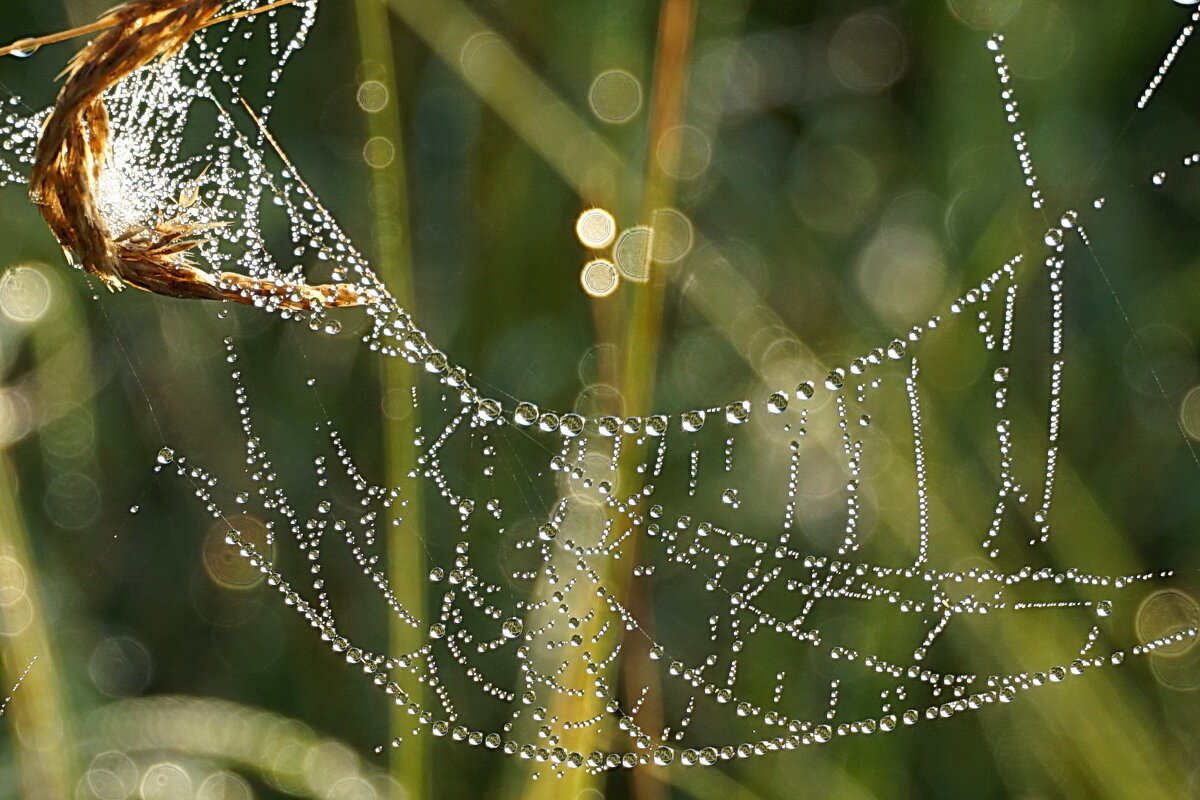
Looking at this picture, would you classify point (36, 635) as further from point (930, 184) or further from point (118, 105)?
point (930, 184)

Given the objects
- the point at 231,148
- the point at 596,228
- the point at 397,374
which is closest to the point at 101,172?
the point at 397,374

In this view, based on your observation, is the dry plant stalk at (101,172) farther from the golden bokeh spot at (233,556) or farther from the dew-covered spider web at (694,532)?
the golden bokeh spot at (233,556)

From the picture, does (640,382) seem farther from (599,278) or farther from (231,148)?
(231,148)

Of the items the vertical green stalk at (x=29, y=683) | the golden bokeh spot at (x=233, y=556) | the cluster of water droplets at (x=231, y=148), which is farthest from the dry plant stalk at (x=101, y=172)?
the golden bokeh spot at (x=233, y=556)

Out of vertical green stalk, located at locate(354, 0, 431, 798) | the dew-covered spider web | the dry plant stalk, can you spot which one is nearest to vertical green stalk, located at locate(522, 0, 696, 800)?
the dew-covered spider web

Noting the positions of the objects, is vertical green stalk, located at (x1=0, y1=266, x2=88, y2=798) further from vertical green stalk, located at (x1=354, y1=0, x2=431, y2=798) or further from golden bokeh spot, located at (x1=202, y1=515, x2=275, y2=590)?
vertical green stalk, located at (x1=354, y1=0, x2=431, y2=798)

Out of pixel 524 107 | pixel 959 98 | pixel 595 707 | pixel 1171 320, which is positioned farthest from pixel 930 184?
pixel 595 707
